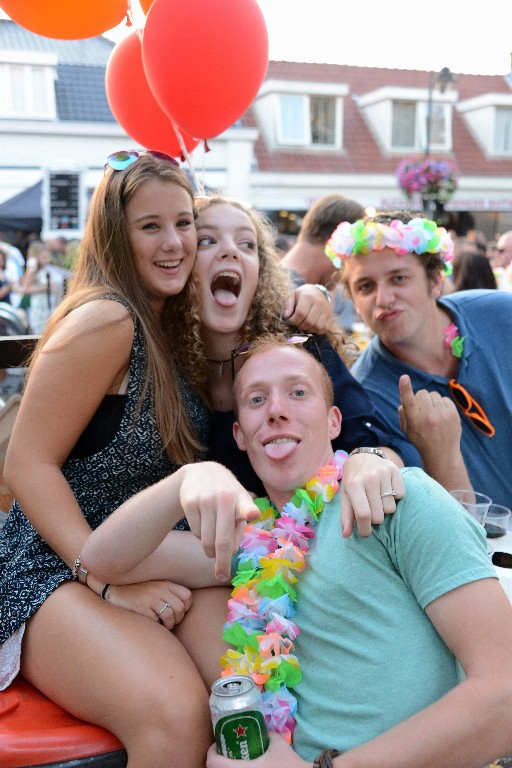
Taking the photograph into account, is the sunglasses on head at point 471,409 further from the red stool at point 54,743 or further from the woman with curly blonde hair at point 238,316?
the red stool at point 54,743

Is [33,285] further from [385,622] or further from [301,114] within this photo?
[301,114]

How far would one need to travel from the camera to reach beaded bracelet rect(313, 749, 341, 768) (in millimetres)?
1334

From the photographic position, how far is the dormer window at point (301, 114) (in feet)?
57.4

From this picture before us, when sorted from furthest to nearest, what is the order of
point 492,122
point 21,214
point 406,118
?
point 492,122
point 406,118
point 21,214

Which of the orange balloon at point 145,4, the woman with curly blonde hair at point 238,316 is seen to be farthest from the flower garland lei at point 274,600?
the orange balloon at point 145,4

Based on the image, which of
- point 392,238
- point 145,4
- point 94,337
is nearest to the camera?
point 94,337

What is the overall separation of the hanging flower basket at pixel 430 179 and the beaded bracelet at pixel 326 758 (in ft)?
36.6

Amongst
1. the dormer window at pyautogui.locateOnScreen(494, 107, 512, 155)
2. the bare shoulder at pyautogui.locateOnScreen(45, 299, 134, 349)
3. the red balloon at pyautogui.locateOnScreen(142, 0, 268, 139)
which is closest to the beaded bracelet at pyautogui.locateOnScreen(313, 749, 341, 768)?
the bare shoulder at pyautogui.locateOnScreen(45, 299, 134, 349)

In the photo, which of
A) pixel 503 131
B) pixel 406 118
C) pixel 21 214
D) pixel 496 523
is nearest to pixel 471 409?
pixel 496 523

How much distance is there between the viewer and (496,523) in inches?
86.6

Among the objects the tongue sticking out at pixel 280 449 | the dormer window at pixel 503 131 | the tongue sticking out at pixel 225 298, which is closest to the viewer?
the tongue sticking out at pixel 280 449

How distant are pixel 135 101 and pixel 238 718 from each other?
2.49 meters

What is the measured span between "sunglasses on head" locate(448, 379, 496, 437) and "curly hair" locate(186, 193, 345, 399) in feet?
1.70

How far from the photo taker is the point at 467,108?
2102cm
